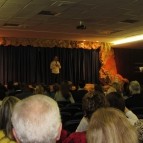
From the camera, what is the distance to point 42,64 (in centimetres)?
1271

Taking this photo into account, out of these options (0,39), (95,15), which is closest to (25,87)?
(95,15)

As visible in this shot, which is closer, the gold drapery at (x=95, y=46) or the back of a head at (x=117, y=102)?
the back of a head at (x=117, y=102)

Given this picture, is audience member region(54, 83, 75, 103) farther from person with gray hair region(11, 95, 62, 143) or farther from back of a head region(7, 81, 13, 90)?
person with gray hair region(11, 95, 62, 143)

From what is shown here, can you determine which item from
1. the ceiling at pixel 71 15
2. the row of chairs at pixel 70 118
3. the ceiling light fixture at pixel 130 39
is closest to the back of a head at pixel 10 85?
the ceiling at pixel 71 15

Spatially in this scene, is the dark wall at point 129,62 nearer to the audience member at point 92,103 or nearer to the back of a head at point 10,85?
the back of a head at point 10,85

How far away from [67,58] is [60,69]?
0.77 meters

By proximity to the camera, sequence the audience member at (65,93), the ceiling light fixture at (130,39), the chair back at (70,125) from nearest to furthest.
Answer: the chair back at (70,125), the audience member at (65,93), the ceiling light fixture at (130,39)

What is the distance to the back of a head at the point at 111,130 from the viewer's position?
1289 millimetres

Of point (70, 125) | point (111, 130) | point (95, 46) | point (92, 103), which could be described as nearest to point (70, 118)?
point (70, 125)

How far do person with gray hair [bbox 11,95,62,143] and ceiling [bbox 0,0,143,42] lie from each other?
14.8 ft

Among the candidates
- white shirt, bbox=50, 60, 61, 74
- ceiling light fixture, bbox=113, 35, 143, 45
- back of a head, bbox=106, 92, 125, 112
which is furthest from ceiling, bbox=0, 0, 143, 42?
back of a head, bbox=106, 92, 125, 112

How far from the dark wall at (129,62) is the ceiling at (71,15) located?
512 cm

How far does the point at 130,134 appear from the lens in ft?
4.32

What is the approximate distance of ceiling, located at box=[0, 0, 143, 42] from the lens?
5594mm
